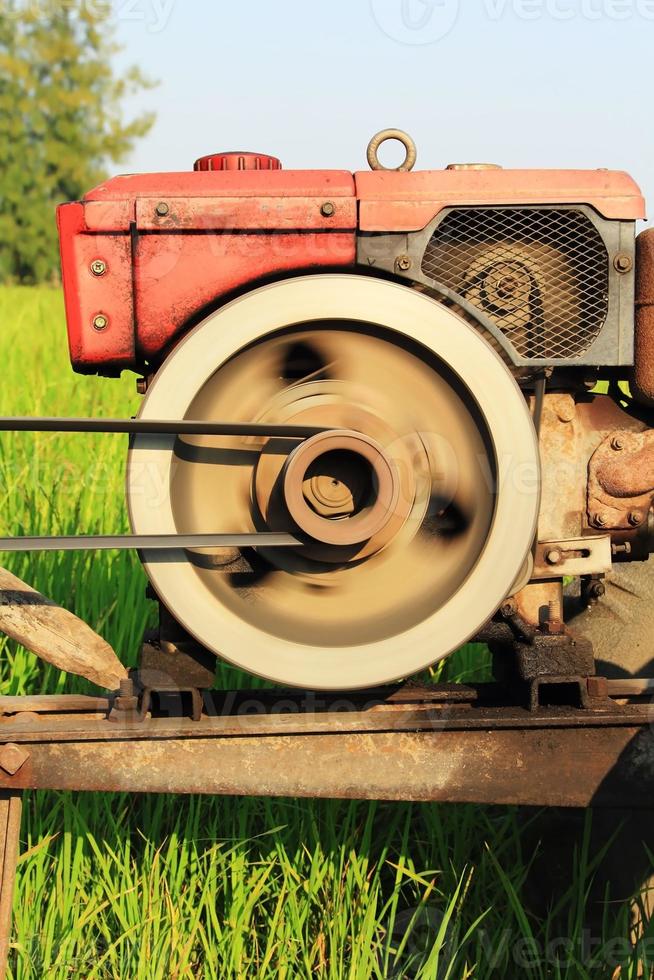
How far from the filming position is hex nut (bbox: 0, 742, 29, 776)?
1.75m

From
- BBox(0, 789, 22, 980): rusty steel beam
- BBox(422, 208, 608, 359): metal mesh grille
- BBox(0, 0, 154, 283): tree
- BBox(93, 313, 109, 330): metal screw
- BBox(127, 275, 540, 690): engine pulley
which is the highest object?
BBox(0, 0, 154, 283): tree

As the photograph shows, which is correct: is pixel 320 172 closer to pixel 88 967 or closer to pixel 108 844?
pixel 108 844

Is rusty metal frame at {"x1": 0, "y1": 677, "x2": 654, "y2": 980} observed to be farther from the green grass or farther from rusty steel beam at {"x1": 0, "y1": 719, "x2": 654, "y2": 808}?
the green grass

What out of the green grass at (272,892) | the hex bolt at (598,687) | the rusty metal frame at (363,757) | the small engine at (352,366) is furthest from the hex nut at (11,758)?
the hex bolt at (598,687)

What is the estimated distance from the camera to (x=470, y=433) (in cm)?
183

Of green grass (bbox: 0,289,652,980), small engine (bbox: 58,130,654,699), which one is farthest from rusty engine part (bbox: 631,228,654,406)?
green grass (bbox: 0,289,652,980)

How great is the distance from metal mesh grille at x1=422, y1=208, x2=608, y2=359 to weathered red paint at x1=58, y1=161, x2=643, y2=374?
6cm

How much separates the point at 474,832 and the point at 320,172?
1.70 m

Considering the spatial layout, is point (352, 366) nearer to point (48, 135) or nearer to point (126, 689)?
point (126, 689)

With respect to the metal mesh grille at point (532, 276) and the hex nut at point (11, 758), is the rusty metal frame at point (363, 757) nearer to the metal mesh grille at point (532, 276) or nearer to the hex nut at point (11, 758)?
the hex nut at point (11, 758)

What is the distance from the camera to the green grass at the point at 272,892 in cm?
226

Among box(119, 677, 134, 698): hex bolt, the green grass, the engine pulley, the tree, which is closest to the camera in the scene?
the engine pulley

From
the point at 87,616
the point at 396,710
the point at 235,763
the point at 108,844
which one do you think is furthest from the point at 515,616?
the point at 87,616

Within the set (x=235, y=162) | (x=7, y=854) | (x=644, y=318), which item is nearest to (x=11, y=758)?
(x=7, y=854)
